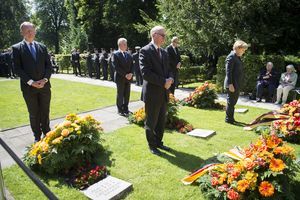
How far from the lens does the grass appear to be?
13.1 ft

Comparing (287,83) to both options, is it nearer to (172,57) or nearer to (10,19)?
(172,57)

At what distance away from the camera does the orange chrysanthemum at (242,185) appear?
3.35m

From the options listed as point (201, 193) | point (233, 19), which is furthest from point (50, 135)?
point (233, 19)

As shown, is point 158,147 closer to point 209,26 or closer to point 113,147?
point 113,147

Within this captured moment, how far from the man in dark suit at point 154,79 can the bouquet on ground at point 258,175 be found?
65.8 inches

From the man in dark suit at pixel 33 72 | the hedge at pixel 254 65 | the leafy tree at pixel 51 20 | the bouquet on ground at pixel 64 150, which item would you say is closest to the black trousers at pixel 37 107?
the man in dark suit at pixel 33 72

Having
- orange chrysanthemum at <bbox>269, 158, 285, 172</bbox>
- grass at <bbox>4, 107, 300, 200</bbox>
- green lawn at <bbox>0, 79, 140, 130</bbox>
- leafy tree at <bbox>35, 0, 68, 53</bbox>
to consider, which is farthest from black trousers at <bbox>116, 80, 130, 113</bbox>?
leafy tree at <bbox>35, 0, 68, 53</bbox>

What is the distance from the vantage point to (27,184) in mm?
4234

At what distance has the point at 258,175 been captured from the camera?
3.43 metres

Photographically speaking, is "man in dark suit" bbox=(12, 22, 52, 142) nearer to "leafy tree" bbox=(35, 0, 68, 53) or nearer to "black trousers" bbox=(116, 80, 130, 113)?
"black trousers" bbox=(116, 80, 130, 113)

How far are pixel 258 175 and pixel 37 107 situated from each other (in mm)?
4169

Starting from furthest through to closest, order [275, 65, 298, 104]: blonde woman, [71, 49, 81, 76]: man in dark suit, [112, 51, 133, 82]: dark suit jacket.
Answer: [71, 49, 81, 76]: man in dark suit, [275, 65, 298, 104]: blonde woman, [112, 51, 133, 82]: dark suit jacket

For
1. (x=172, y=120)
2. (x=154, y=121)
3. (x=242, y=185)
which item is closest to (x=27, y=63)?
(x=154, y=121)

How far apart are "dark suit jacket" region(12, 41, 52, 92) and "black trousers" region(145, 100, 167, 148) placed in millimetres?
2118
